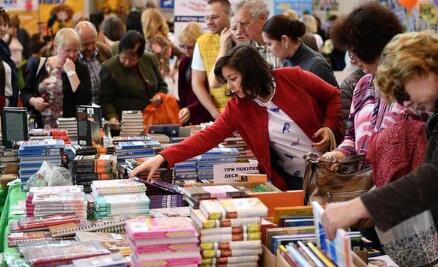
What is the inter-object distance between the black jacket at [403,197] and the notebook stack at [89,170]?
2160 millimetres

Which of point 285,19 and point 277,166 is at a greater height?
point 285,19

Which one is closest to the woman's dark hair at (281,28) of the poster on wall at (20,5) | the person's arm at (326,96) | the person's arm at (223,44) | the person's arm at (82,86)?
the person's arm at (326,96)

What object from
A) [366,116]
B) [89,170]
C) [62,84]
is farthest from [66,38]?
[366,116]

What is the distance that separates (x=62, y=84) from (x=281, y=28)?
6.90ft

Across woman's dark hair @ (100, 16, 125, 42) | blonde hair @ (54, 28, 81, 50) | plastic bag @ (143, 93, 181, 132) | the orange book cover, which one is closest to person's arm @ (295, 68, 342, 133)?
the orange book cover

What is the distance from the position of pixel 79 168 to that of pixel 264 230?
171 cm

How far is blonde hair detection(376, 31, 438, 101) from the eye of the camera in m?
2.19

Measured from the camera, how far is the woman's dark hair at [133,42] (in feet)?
19.3

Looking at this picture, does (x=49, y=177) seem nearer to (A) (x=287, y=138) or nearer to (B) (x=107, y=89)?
(A) (x=287, y=138)

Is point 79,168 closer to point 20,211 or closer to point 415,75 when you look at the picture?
point 20,211

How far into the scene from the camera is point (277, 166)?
4.01 metres

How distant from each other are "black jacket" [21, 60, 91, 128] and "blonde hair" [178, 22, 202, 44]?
1394 mm

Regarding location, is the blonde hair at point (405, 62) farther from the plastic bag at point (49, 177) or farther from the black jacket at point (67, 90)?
the black jacket at point (67, 90)

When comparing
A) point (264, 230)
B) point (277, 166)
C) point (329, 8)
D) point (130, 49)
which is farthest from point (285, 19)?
point (329, 8)
